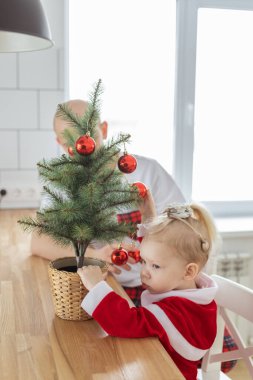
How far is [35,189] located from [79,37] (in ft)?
2.42

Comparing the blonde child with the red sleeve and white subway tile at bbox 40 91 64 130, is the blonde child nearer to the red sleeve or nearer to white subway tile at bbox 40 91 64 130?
the red sleeve

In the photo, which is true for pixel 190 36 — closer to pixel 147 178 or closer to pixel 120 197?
pixel 147 178

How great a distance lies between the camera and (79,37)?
2.39m

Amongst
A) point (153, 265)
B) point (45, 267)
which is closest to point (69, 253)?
point (45, 267)

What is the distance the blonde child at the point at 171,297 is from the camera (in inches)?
38.6

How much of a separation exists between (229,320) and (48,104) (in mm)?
1337

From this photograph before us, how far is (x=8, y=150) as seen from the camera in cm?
230

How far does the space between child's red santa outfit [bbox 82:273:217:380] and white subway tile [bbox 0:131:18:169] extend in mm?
1375

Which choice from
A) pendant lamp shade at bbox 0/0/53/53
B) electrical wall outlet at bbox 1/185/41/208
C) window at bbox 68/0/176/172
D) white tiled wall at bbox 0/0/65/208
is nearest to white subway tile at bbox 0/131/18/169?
white tiled wall at bbox 0/0/65/208

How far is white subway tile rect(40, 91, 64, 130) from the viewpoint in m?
2.29

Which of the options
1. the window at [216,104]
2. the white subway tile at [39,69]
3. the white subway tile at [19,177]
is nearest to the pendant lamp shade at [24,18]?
the white subway tile at [39,69]

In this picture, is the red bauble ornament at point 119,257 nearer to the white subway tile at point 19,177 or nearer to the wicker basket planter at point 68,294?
the wicker basket planter at point 68,294

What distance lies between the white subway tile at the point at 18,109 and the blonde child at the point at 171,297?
4.23 ft

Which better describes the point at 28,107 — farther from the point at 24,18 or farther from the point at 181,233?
the point at 181,233
